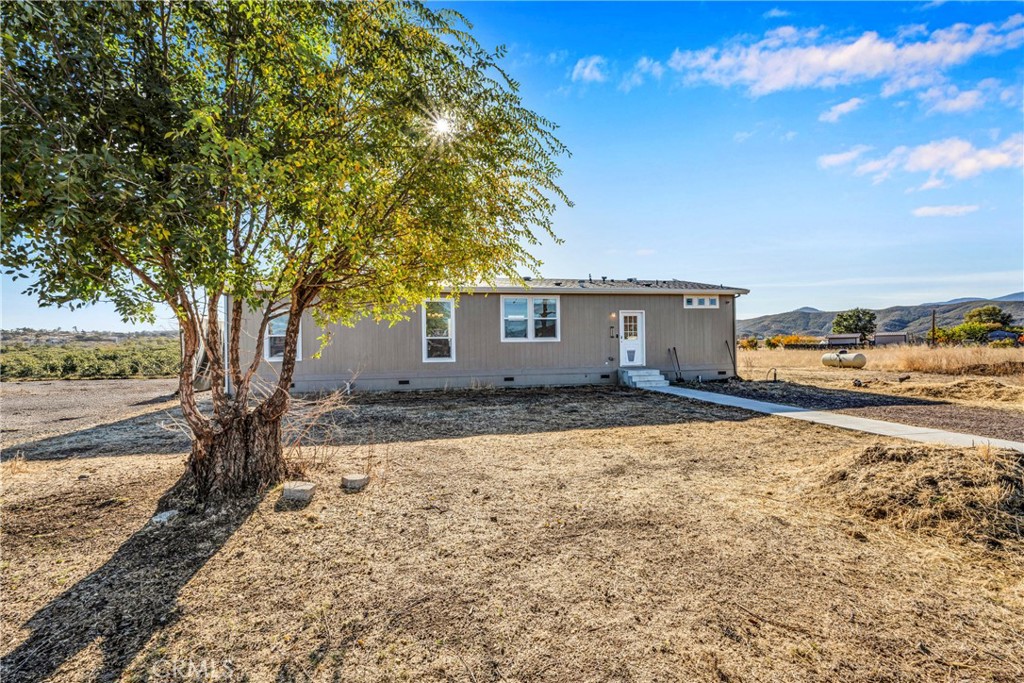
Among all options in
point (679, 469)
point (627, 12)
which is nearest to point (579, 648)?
point (679, 469)

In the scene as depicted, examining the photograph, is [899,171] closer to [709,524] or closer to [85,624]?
[709,524]

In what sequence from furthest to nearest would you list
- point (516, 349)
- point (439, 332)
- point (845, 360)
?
1. point (845, 360)
2. point (516, 349)
3. point (439, 332)

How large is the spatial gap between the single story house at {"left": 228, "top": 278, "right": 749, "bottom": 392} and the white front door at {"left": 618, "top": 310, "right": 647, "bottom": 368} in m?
0.03

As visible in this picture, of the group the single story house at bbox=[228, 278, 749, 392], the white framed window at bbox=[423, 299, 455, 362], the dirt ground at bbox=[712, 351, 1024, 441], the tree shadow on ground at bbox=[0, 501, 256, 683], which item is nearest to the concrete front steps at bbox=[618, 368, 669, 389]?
the single story house at bbox=[228, 278, 749, 392]

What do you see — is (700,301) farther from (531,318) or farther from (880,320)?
(880,320)

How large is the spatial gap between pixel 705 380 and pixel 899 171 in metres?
6.89

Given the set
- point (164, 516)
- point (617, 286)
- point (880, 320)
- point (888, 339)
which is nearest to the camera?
point (164, 516)

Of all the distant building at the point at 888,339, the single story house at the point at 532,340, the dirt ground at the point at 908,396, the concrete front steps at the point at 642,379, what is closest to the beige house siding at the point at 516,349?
the single story house at the point at 532,340

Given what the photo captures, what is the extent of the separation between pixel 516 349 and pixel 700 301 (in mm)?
6057

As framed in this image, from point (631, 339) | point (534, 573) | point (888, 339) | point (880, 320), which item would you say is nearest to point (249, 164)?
point (534, 573)

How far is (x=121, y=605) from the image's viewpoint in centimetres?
247

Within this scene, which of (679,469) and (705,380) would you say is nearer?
(679,469)

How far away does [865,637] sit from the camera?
7.20ft

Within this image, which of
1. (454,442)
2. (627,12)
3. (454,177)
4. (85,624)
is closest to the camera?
(85,624)
